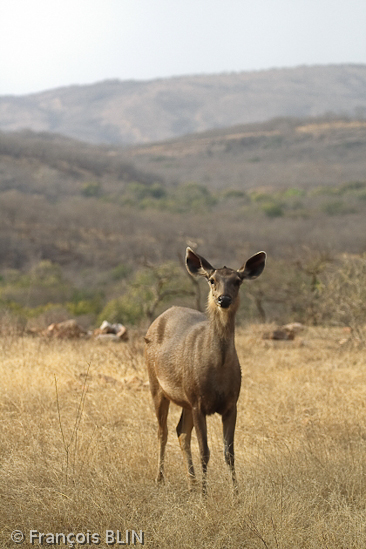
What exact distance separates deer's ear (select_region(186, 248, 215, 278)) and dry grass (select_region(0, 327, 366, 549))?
5.09 feet

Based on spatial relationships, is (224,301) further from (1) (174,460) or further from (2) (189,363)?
(1) (174,460)

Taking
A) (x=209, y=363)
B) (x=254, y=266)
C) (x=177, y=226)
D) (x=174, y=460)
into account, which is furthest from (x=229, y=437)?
(x=177, y=226)

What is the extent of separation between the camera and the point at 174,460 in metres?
5.80

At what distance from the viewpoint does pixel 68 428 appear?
6.38 metres

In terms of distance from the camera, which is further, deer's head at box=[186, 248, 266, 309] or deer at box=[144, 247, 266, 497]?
deer at box=[144, 247, 266, 497]

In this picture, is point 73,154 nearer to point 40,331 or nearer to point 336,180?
point 336,180

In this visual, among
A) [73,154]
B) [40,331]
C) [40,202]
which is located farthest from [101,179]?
[40,331]

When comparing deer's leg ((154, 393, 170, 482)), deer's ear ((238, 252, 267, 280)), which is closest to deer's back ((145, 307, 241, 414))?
deer's leg ((154, 393, 170, 482))

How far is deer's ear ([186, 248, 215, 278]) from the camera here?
4.94m

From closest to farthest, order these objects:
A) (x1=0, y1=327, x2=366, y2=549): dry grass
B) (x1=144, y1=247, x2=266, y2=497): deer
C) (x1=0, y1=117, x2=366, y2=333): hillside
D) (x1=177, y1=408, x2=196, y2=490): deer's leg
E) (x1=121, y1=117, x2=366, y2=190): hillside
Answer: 1. (x1=0, y1=327, x2=366, y2=549): dry grass
2. (x1=144, y1=247, x2=266, y2=497): deer
3. (x1=177, y1=408, x2=196, y2=490): deer's leg
4. (x1=0, y1=117, x2=366, y2=333): hillside
5. (x1=121, y1=117, x2=366, y2=190): hillside

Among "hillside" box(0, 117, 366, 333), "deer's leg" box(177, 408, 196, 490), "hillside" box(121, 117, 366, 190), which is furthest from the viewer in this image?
"hillside" box(121, 117, 366, 190)

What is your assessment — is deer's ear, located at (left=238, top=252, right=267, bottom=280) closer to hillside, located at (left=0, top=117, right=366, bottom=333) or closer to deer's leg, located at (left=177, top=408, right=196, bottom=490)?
deer's leg, located at (left=177, top=408, right=196, bottom=490)

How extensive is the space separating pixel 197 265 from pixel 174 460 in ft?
6.36

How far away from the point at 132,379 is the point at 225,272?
156 inches
